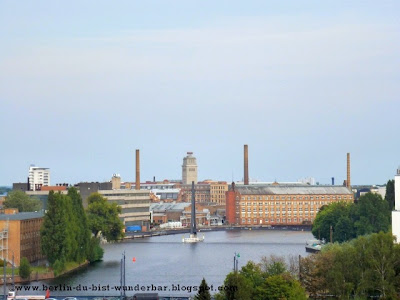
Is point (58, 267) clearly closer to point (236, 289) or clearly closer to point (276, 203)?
point (236, 289)

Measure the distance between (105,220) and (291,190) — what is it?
76.3 m

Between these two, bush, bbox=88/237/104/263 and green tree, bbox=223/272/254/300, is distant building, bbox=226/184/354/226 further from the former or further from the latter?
green tree, bbox=223/272/254/300

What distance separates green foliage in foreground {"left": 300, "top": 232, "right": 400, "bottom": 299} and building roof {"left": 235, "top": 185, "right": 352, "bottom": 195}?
123 metres

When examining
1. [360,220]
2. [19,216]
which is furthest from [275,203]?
[19,216]

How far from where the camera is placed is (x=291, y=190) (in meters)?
192

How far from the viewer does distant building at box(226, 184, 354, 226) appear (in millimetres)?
186000

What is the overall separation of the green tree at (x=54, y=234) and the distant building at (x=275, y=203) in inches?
3833

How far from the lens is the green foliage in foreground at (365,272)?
199ft

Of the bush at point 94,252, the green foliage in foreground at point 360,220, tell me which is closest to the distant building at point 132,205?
Result: the green foliage in foreground at point 360,220

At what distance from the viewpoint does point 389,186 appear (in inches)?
4899

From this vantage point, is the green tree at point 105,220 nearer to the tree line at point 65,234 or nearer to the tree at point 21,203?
the tree at point 21,203

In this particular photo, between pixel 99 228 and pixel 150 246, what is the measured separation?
7.35 meters

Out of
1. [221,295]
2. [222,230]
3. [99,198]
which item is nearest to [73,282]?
[221,295]

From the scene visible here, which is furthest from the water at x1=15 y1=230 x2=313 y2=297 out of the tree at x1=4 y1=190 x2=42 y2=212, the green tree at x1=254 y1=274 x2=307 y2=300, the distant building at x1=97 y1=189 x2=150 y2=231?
the green tree at x1=254 y1=274 x2=307 y2=300
